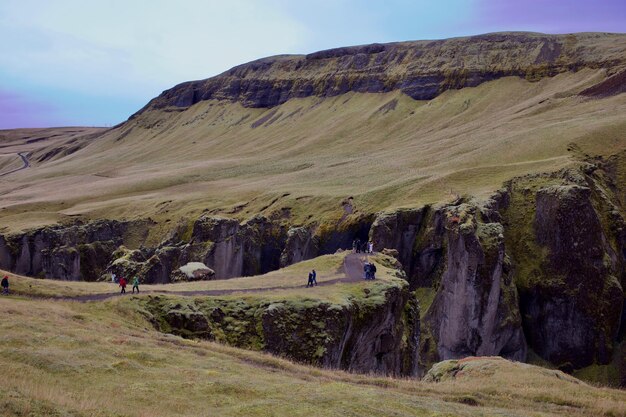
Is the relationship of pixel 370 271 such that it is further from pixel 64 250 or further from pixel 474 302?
pixel 64 250

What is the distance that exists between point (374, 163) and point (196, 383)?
4428 inches

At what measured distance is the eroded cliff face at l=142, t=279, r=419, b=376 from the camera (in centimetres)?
3769

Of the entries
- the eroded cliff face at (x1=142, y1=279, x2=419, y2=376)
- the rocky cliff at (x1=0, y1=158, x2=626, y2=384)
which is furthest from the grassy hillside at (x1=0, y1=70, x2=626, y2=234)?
the eroded cliff face at (x1=142, y1=279, x2=419, y2=376)

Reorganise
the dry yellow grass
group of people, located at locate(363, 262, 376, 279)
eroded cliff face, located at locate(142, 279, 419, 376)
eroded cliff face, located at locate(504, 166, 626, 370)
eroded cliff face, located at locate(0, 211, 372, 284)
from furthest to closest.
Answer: eroded cliff face, located at locate(0, 211, 372, 284)
eroded cliff face, located at locate(504, 166, 626, 370)
group of people, located at locate(363, 262, 376, 279)
eroded cliff face, located at locate(142, 279, 419, 376)
the dry yellow grass

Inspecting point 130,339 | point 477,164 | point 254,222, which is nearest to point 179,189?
point 254,222

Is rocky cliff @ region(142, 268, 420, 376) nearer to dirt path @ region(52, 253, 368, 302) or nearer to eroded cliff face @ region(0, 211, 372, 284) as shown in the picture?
dirt path @ region(52, 253, 368, 302)

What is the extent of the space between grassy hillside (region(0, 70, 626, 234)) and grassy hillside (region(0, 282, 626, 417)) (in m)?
58.9

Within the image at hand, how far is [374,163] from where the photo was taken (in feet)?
436

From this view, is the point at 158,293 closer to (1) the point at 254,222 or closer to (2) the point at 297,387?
(2) the point at 297,387

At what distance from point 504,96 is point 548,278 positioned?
103 metres

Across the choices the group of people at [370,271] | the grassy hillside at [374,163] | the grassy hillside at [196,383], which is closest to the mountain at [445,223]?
the grassy hillside at [374,163]

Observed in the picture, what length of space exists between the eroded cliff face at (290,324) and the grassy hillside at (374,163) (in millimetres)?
46935

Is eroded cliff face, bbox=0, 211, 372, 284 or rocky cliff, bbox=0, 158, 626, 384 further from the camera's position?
eroded cliff face, bbox=0, 211, 372, 284

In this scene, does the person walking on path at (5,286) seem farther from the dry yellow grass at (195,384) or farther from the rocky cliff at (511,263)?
the rocky cliff at (511,263)
